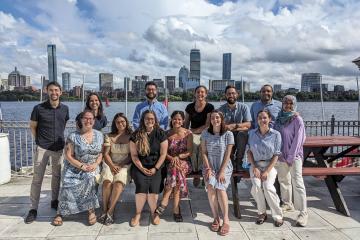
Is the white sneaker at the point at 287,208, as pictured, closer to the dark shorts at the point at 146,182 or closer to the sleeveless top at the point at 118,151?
the dark shorts at the point at 146,182

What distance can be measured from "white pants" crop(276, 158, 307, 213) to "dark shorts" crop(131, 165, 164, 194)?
1.74 metres

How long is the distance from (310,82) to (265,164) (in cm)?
1111

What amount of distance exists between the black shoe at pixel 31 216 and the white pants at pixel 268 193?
315 centimetres

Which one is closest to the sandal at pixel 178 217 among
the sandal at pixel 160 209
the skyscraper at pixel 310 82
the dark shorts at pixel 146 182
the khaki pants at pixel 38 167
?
the sandal at pixel 160 209

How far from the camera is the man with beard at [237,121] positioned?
475 cm

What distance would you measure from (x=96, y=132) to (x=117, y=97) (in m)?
8.53

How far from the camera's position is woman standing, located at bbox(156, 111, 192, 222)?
14.5 ft

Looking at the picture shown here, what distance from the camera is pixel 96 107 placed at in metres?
4.95

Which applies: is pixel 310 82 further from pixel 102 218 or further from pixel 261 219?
pixel 102 218

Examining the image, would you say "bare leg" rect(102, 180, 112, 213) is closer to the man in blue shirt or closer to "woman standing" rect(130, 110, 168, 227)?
"woman standing" rect(130, 110, 168, 227)

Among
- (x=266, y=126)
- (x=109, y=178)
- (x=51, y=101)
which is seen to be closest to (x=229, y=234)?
(x=266, y=126)

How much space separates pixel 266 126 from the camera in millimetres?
4309

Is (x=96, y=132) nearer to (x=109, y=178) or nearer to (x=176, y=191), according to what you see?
(x=109, y=178)

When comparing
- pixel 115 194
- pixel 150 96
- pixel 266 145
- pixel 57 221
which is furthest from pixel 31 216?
pixel 266 145
